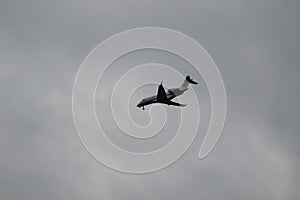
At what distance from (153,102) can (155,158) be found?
565 inches

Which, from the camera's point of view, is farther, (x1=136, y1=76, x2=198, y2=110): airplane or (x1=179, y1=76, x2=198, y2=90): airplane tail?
(x1=136, y1=76, x2=198, y2=110): airplane

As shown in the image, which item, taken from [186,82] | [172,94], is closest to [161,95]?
[172,94]

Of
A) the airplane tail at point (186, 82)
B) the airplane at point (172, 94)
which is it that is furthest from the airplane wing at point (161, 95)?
the airplane tail at point (186, 82)

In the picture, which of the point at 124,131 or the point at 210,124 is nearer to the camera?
the point at 124,131

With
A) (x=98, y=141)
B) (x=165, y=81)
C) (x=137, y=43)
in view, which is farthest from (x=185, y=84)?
(x=98, y=141)

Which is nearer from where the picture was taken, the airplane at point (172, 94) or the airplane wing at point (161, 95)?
the airplane wing at point (161, 95)

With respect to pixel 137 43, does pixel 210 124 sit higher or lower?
lower

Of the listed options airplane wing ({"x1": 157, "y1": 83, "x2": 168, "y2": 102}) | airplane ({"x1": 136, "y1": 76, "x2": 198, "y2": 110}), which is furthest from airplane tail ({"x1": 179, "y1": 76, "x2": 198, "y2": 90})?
airplane wing ({"x1": 157, "y1": 83, "x2": 168, "y2": 102})

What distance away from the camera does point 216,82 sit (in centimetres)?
11156

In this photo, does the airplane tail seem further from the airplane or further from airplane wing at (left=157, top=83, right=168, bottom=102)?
airplane wing at (left=157, top=83, right=168, bottom=102)

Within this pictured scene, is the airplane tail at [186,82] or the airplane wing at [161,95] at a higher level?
the airplane tail at [186,82]

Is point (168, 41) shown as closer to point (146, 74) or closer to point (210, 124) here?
point (146, 74)

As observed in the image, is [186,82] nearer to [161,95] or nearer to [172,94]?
[172,94]

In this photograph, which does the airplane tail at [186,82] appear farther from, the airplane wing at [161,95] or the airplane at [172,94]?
the airplane wing at [161,95]
